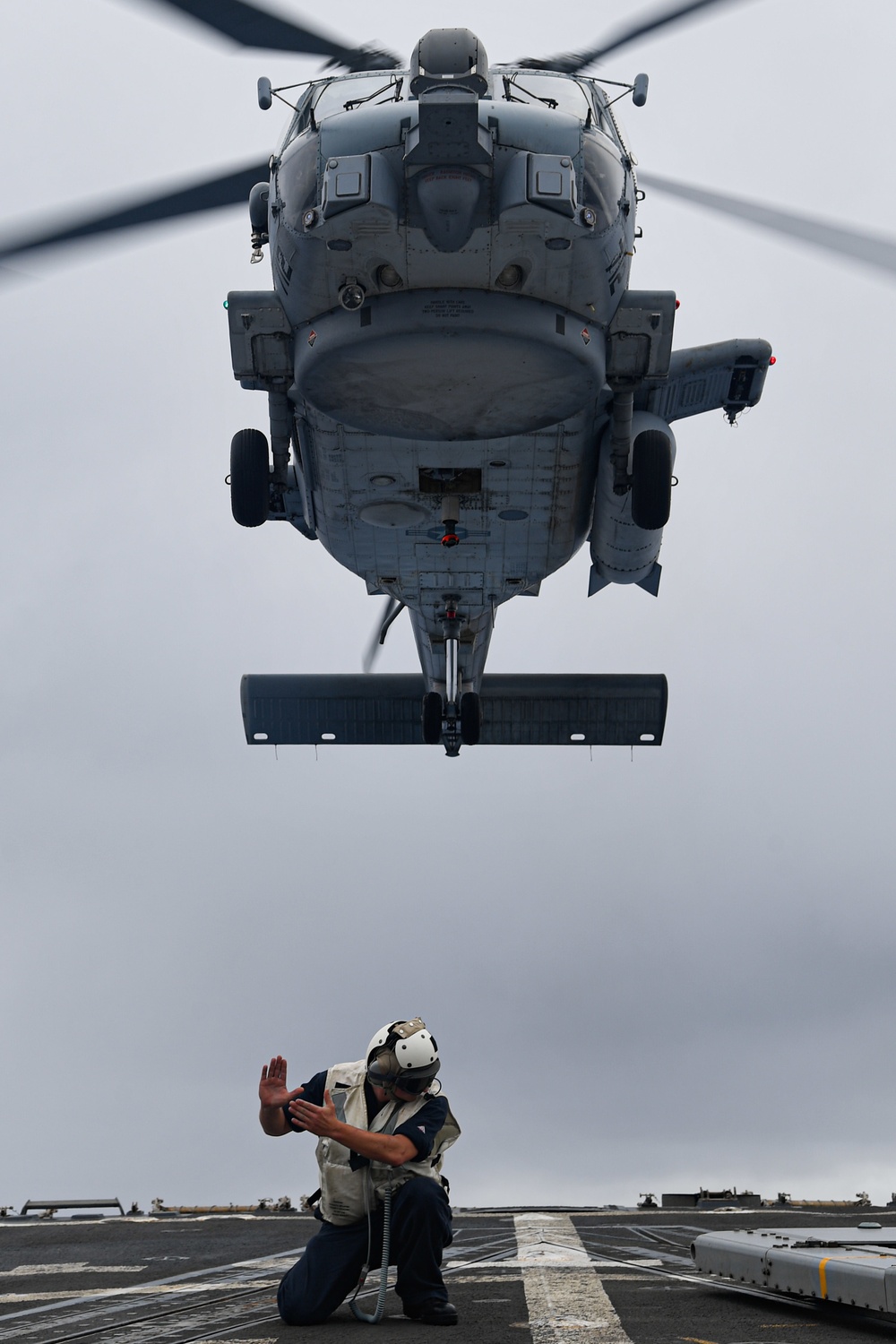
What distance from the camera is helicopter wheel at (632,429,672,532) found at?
12844 mm

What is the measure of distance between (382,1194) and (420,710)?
50.1 ft

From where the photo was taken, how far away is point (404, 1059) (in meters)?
5.39

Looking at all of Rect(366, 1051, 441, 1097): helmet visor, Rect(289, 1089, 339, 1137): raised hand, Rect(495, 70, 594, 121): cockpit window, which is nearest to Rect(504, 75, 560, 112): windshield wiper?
Rect(495, 70, 594, 121): cockpit window

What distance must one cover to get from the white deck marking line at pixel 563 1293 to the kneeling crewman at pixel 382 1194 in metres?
0.53

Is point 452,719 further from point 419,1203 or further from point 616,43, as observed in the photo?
point 419,1203

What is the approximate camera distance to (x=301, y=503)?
14.8m

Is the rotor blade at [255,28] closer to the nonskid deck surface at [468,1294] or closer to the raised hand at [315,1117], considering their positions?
the raised hand at [315,1117]

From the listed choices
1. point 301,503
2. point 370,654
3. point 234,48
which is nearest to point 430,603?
point 301,503

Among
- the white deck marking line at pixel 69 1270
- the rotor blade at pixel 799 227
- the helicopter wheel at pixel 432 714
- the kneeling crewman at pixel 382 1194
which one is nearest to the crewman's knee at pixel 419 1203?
the kneeling crewman at pixel 382 1194

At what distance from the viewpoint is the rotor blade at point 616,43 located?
10977 millimetres

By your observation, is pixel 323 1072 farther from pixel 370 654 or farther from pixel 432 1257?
pixel 370 654

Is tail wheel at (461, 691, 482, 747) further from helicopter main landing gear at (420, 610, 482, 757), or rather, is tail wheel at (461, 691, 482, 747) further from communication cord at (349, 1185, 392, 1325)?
communication cord at (349, 1185, 392, 1325)

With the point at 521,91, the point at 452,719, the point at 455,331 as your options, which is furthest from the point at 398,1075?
the point at 452,719

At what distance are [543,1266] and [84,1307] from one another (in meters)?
3.10
